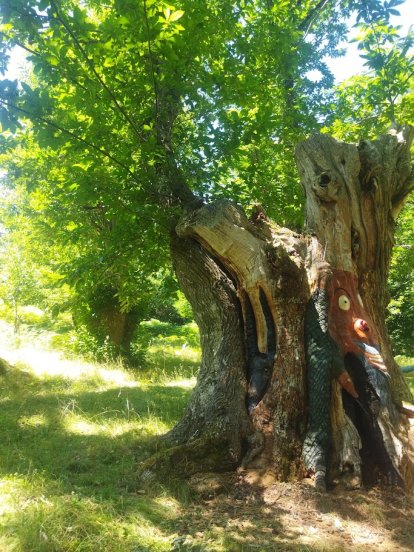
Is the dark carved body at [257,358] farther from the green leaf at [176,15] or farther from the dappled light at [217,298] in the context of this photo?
the green leaf at [176,15]

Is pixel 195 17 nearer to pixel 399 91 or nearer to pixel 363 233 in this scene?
pixel 363 233

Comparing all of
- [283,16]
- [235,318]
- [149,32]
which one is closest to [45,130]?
[149,32]

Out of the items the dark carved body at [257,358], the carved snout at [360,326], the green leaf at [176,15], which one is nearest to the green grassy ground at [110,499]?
the dark carved body at [257,358]

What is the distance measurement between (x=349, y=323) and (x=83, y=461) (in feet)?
9.35

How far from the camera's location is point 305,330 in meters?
4.08

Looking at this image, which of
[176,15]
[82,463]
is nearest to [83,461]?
[82,463]

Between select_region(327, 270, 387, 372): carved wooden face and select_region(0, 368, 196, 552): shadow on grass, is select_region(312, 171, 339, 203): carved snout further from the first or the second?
select_region(0, 368, 196, 552): shadow on grass

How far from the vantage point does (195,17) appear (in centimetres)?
502

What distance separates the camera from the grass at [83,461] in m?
2.76

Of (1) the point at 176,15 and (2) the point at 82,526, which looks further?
(1) the point at 176,15

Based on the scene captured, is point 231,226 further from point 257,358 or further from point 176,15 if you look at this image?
point 176,15

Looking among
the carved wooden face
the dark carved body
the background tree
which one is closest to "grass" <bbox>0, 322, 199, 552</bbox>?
the background tree

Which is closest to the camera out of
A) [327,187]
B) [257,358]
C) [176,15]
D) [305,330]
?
[176,15]

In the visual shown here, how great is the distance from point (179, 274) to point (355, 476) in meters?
2.70
